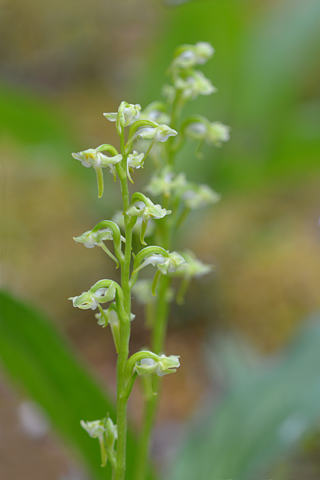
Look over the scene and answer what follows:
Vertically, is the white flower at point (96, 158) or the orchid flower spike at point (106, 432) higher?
the white flower at point (96, 158)

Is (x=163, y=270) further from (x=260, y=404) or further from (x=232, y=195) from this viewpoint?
(x=232, y=195)

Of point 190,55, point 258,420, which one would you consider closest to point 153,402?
point 258,420

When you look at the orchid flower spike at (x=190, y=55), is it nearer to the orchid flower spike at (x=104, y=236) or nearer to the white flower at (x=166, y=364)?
the orchid flower spike at (x=104, y=236)

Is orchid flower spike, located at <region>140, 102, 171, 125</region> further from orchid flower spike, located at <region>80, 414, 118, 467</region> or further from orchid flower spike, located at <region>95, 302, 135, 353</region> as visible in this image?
orchid flower spike, located at <region>80, 414, 118, 467</region>

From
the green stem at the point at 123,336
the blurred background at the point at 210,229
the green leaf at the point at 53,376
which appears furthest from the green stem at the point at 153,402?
the blurred background at the point at 210,229

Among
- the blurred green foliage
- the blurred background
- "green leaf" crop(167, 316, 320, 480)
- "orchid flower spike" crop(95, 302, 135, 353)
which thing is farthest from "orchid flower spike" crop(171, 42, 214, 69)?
the blurred green foliage
